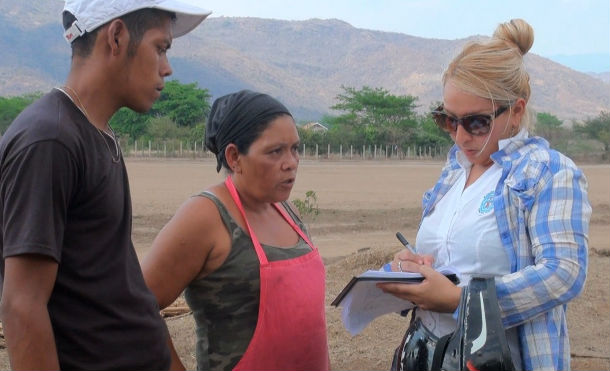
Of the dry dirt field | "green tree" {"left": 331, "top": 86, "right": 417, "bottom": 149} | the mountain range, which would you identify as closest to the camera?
the dry dirt field

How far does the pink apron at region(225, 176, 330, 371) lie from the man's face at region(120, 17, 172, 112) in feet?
1.74

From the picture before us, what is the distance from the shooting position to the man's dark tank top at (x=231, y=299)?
257 cm

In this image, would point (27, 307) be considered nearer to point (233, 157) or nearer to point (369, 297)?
point (233, 157)

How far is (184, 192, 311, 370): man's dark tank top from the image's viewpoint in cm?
257

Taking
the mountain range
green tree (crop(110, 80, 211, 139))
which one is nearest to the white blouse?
green tree (crop(110, 80, 211, 139))

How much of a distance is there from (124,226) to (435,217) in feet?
3.65

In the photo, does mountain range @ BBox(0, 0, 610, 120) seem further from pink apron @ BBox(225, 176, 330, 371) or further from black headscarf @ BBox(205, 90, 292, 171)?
pink apron @ BBox(225, 176, 330, 371)

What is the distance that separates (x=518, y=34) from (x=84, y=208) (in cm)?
148

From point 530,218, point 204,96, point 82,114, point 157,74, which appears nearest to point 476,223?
point 530,218

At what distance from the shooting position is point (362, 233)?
1427 centimetres

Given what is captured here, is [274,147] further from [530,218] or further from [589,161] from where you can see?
[589,161]

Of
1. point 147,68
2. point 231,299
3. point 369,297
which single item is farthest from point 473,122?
point 147,68

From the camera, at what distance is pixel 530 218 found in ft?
8.21

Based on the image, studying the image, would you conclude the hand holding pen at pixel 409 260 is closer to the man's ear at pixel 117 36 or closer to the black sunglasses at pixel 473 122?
the black sunglasses at pixel 473 122
